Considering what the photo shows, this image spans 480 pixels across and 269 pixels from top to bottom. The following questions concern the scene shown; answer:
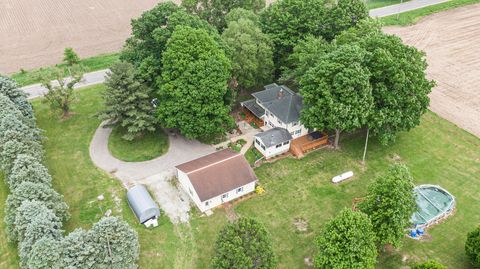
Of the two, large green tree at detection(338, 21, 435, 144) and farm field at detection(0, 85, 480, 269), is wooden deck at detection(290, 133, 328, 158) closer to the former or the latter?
farm field at detection(0, 85, 480, 269)

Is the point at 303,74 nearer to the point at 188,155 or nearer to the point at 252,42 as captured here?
the point at 252,42

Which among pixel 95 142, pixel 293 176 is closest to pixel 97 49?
pixel 95 142

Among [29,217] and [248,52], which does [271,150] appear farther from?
[29,217]

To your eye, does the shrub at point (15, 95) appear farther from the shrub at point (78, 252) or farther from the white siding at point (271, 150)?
the white siding at point (271, 150)

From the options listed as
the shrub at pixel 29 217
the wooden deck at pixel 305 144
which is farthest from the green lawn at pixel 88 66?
the wooden deck at pixel 305 144

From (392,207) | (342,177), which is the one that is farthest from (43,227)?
(342,177)

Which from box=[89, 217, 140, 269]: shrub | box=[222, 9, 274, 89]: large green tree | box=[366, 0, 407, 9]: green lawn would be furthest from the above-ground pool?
box=[366, 0, 407, 9]: green lawn
